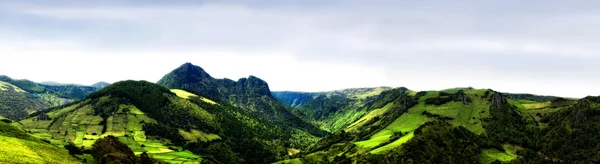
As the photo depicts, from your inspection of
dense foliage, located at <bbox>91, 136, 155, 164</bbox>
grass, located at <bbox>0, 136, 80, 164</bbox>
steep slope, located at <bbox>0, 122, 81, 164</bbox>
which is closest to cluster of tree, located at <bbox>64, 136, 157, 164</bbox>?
dense foliage, located at <bbox>91, 136, 155, 164</bbox>

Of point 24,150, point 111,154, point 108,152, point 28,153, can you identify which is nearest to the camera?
point 28,153

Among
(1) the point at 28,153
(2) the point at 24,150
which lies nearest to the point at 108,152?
(2) the point at 24,150

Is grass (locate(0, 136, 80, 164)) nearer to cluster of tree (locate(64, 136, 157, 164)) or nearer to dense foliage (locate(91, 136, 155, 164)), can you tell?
cluster of tree (locate(64, 136, 157, 164))

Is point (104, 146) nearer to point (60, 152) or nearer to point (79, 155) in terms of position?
point (79, 155)

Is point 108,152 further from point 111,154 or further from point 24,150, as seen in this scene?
point 24,150

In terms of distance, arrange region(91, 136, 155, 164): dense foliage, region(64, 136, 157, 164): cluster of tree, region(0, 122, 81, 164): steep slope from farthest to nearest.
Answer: region(91, 136, 155, 164): dense foliage
region(64, 136, 157, 164): cluster of tree
region(0, 122, 81, 164): steep slope

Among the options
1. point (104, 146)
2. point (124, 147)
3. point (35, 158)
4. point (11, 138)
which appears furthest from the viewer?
point (124, 147)

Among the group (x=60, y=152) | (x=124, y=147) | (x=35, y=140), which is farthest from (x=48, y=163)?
(x=124, y=147)

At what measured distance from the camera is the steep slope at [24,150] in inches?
3990

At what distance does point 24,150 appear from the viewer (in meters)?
111

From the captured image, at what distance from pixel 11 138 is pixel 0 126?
1283cm

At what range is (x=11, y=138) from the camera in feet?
400

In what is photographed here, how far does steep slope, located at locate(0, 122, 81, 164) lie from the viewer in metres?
101

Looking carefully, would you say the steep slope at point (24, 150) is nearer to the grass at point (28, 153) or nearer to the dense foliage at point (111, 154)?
the grass at point (28, 153)
